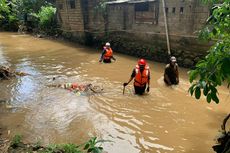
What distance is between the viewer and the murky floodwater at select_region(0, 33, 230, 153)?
6.23 meters

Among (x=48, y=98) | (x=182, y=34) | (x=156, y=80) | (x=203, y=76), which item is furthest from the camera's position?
(x=182, y=34)

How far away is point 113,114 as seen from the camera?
764 cm

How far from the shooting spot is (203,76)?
7.89 feet

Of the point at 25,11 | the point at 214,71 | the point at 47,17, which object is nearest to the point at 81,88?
the point at 214,71

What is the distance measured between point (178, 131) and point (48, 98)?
14.4ft

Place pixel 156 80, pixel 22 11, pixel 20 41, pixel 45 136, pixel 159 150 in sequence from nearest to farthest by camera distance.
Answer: pixel 159 150
pixel 45 136
pixel 156 80
pixel 20 41
pixel 22 11

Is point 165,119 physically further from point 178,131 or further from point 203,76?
point 203,76

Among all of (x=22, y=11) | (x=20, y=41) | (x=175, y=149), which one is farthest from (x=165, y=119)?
(x=22, y=11)

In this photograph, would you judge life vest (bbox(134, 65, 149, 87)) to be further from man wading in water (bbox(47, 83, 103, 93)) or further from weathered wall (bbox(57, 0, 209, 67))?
weathered wall (bbox(57, 0, 209, 67))

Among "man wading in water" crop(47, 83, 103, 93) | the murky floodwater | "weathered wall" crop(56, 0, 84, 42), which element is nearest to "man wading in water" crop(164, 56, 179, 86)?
the murky floodwater

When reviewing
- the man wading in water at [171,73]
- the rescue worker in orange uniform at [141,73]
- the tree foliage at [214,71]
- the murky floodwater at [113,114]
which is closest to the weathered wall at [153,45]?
the murky floodwater at [113,114]

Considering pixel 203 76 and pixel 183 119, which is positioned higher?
pixel 203 76

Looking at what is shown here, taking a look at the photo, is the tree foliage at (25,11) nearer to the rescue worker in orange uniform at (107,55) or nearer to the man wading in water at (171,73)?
the rescue worker in orange uniform at (107,55)

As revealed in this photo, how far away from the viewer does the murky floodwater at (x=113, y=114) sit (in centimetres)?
623
